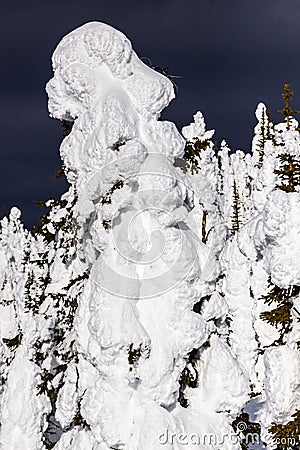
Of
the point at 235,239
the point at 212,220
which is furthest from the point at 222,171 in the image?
the point at 212,220

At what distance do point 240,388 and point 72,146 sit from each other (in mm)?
4668

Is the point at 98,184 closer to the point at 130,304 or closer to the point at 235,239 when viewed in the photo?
the point at 130,304

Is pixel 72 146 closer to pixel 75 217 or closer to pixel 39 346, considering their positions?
pixel 75 217

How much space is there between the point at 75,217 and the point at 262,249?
5347 mm

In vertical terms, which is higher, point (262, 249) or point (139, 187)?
point (262, 249)

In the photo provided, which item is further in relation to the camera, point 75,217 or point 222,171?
point 222,171

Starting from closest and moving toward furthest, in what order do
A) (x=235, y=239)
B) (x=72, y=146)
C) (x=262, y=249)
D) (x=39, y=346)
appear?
(x=72, y=146) < (x=262, y=249) < (x=39, y=346) < (x=235, y=239)

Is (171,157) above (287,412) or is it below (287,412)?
above

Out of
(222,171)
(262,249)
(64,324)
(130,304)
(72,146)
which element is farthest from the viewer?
(222,171)

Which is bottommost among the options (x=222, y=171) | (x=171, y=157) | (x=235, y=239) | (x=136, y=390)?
(x=136, y=390)

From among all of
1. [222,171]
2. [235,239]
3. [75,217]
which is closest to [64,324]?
[75,217]

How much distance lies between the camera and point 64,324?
15.1 m

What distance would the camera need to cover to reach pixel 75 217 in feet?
44.3

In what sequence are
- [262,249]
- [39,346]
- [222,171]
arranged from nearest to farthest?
[262,249] < [39,346] < [222,171]
